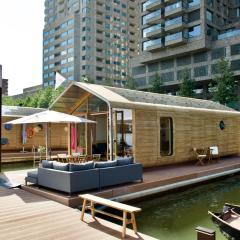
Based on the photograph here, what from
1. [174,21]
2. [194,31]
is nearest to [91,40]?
[174,21]

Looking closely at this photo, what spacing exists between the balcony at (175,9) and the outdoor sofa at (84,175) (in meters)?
51.0

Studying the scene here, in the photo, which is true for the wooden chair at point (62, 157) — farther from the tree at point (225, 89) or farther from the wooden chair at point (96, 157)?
the tree at point (225, 89)

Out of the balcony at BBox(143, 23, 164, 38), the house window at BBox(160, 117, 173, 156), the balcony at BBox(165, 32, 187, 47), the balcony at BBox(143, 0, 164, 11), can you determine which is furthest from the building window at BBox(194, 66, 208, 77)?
A: the house window at BBox(160, 117, 173, 156)

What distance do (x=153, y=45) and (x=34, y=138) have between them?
135ft

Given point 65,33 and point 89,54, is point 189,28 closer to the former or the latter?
point 89,54

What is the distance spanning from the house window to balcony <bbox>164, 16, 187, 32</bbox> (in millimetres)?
44480

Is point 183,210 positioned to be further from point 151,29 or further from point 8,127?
point 151,29

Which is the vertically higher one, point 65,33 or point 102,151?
point 65,33

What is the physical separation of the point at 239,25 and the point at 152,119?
50.1 metres

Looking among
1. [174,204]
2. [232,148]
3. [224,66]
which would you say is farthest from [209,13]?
[174,204]

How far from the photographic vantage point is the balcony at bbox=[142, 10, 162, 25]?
5950 cm

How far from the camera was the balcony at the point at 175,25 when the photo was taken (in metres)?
55.4

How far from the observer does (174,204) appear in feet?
34.2

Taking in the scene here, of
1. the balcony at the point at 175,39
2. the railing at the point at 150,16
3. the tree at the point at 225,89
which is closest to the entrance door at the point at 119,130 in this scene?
the tree at the point at 225,89
